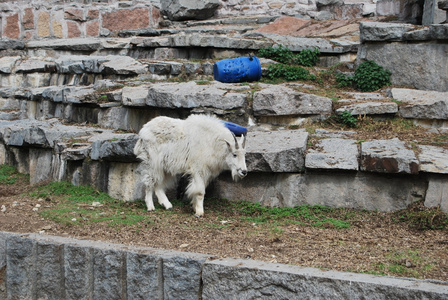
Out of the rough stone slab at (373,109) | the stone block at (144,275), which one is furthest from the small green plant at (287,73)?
the stone block at (144,275)

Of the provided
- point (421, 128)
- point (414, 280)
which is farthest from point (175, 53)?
point (414, 280)

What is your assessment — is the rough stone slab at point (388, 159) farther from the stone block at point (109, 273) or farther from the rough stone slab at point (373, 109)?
the stone block at point (109, 273)

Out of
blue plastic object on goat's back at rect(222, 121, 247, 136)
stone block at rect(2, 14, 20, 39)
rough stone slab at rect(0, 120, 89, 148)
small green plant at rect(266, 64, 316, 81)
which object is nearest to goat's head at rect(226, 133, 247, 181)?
blue plastic object on goat's back at rect(222, 121, 247, 136)

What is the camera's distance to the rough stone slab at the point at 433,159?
5715 mm

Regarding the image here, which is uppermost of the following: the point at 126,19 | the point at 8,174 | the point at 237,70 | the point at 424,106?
the point at 126,19

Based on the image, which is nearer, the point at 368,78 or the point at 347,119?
the point at 347,119

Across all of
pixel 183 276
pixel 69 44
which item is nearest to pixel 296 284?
pixel 183 276

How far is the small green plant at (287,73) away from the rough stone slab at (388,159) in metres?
2.93

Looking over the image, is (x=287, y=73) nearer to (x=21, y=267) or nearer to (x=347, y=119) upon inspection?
(x=347, y=119)

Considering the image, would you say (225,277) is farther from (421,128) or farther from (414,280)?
(421,128)

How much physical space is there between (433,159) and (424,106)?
170cm

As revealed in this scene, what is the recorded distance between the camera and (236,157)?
6137 mm

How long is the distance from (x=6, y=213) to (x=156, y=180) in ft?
5.96

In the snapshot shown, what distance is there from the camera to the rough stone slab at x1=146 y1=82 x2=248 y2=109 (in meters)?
→ 7.43
